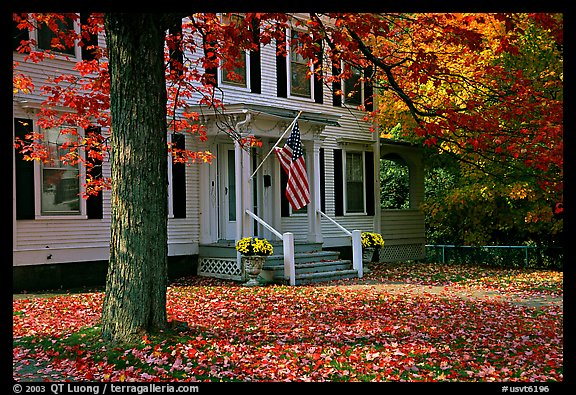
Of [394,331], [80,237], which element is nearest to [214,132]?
[80,237]

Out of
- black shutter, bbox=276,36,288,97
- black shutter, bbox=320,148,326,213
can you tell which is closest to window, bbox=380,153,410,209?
black shutter, bbox=320,148,326,213

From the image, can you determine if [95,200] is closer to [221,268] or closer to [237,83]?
[221,268]

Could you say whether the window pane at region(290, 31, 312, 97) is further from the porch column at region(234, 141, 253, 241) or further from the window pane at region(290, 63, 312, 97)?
the porch column at region(234, 141, 253, 241)

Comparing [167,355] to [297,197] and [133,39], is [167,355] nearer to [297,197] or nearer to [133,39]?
[133,39]

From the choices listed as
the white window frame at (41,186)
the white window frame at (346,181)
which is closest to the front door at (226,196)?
the white window frame at (41,186)

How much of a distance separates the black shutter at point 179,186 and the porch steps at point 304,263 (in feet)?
3.55

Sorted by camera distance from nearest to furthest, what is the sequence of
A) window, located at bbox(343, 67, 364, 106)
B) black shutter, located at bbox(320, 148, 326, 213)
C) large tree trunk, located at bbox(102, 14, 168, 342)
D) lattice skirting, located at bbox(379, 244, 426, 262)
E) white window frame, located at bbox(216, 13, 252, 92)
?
1. large tree trunk, located at bbox(102, 14, 168, 342)
2. white window frame, located at bbox(216, 13, 252, 92)
3. black shutter, located at bbox(320, 148, 326, 213)
4. window, located at bbox(343, 67, 364, 106)
5. lattice skirting, located at bbox(379, 244, 426, 262)

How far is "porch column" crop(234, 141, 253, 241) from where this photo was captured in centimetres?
1460

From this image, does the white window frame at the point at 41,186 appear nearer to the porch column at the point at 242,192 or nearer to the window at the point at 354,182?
the porch column at the point at 242,192

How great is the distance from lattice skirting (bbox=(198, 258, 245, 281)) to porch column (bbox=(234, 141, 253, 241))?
695 millimetres

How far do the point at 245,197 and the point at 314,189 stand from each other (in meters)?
2.81

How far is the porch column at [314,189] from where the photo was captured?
55.0 ft
